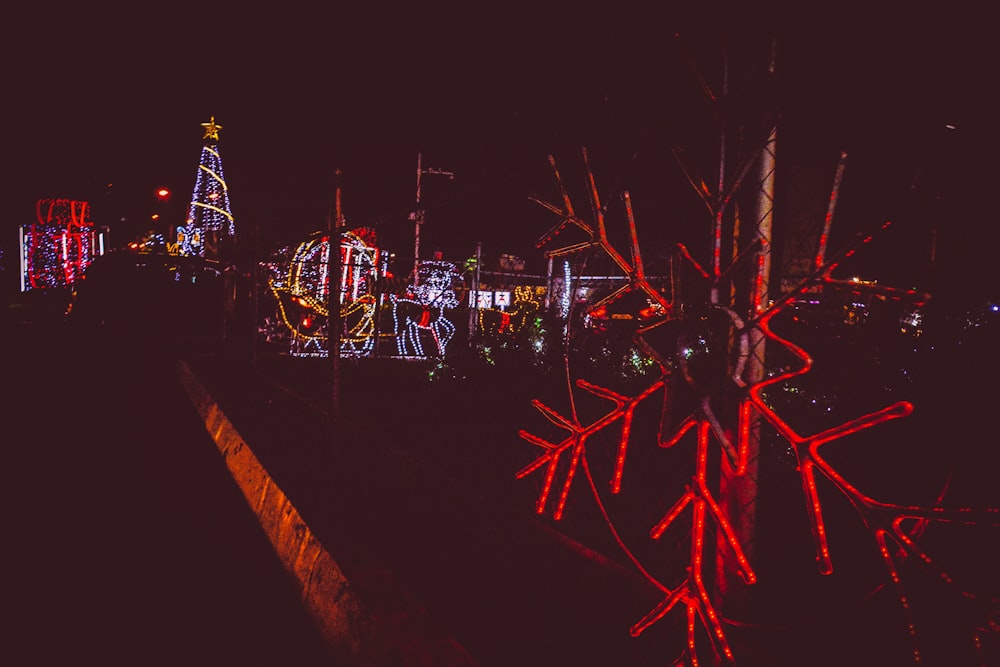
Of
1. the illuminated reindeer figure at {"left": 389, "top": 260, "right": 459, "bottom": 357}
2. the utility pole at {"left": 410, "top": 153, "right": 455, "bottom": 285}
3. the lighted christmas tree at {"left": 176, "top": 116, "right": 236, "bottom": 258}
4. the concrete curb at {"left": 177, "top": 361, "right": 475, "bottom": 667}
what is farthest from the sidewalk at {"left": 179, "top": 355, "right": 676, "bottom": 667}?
the lighted christmas tree at {"left": 176, "top": 116, "right": 236, "bottom": 258}

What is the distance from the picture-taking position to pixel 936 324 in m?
4.10

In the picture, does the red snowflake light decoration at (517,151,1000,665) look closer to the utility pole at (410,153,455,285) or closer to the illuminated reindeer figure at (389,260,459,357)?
the utility pole at (410,153,455,285)

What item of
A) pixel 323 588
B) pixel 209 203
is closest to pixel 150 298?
pixel 323 588

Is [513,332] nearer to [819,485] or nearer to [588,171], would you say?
[819,485]

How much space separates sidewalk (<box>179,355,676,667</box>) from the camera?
291 cm

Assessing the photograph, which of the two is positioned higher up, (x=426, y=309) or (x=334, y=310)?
(x=334, y=310)

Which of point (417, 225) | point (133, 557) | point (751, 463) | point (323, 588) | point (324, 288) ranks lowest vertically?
point (133, 557)

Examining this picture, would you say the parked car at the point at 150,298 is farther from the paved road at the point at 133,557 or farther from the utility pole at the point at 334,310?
the utility pole at the point at 334,310

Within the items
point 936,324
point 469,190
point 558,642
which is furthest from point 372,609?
point 936,324

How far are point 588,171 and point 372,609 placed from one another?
6.50 feet

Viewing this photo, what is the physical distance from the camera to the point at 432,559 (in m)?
4.08

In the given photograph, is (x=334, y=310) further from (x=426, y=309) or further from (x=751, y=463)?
(x=426, y=309)

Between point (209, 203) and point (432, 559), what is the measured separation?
96.8 ft

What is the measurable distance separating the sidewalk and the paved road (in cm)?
21
